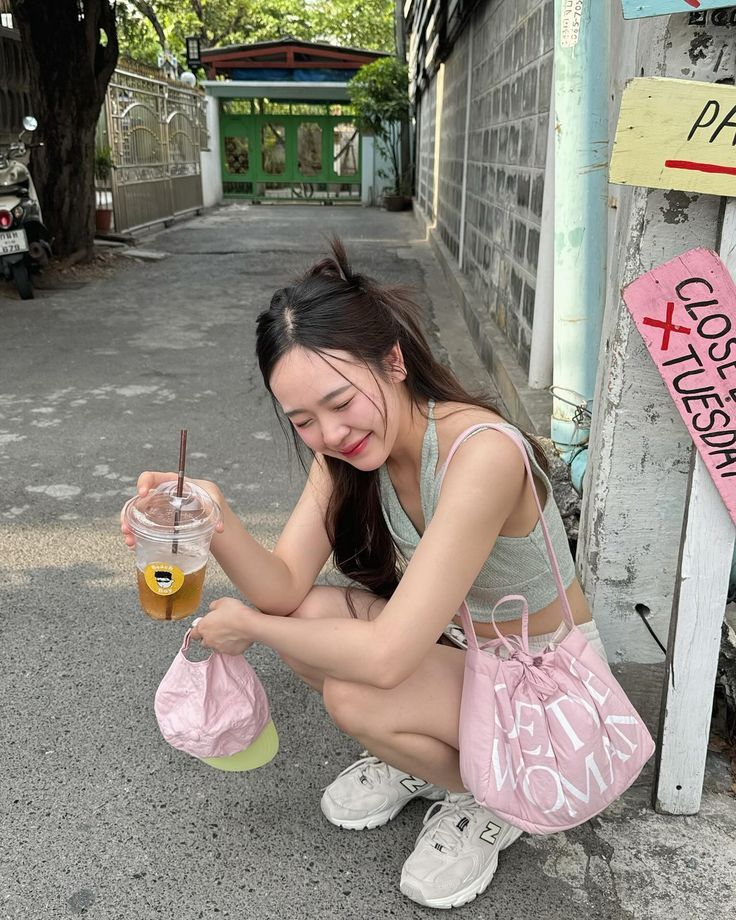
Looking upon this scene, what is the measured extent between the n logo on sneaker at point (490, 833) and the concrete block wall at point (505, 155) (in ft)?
9.71

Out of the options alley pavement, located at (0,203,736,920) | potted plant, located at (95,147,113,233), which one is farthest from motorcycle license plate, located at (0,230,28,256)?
potted plant, located at (95,147,113,233)

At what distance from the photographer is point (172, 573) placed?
1.65 metres

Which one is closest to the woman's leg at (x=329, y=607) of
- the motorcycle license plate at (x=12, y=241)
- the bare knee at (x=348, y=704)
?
the bare knee at (x=348, y=704)

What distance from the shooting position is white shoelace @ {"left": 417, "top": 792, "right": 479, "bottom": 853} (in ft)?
5.89

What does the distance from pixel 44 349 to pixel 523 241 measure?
135 inches

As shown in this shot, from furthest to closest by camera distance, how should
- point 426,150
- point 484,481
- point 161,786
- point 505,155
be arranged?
point 426,150, point 505,155, point 161,786, point 484,481

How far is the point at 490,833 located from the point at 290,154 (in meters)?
21.6

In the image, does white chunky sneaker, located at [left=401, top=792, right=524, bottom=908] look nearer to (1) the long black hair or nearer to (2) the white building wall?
(1) the long black hair

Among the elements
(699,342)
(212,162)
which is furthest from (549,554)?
(212,162)

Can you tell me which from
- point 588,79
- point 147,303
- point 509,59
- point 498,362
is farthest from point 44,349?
point 588,79

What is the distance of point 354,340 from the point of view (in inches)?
64.3

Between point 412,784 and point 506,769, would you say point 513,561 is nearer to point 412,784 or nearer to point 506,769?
point 506,769

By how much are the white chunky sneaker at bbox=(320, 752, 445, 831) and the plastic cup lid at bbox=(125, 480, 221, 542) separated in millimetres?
704

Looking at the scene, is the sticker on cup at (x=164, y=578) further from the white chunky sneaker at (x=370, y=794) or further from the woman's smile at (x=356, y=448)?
the white chunky sneaker at (x=370, y=794)
